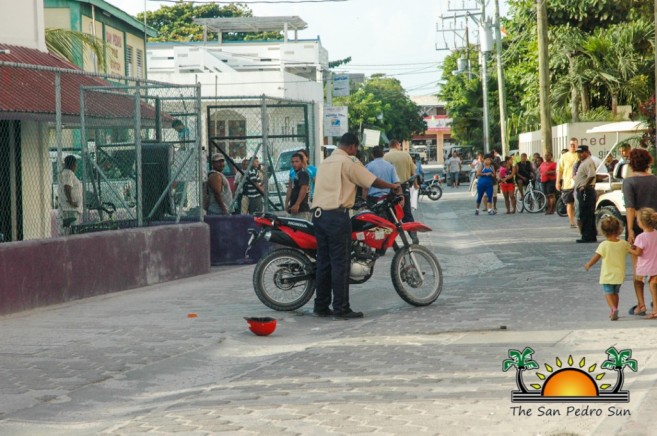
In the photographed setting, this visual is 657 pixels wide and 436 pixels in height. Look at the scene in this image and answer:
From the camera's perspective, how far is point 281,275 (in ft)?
38.5

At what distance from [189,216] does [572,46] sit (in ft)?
112

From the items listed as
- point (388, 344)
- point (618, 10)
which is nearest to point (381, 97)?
point (618, 10)

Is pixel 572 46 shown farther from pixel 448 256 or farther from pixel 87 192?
pixel 87 192

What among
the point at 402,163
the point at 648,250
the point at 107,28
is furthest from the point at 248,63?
the point at 648,250

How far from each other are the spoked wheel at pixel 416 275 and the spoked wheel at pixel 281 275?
0.90 metres

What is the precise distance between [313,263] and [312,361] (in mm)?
3091

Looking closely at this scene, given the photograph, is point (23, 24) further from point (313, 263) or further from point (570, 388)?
point (570, 388)

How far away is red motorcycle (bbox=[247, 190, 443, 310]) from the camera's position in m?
11.8

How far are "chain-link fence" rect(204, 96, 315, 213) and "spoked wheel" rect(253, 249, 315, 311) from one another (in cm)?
605

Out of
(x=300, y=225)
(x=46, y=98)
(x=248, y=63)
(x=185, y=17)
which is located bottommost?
(x=300, y=225)

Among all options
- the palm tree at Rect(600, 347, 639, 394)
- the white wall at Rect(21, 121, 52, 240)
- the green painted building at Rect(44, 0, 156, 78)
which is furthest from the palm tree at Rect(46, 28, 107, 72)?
the palm tree at Rect(600, 347, 639, 394)

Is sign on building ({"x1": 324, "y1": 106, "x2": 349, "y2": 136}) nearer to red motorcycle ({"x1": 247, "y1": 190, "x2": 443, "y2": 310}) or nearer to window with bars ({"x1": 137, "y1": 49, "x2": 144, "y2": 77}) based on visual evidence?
window with bars ({"x1": 137, "y1": 49, "x2": 144, "y2": 77})

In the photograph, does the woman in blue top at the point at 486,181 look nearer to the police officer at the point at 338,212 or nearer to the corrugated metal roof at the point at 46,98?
the corrugated metal roof at the point at 46,98

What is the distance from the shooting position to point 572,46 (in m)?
47.6
